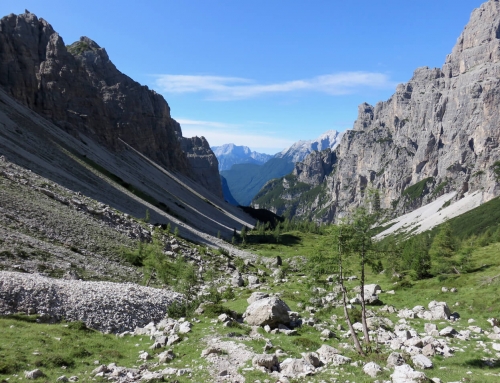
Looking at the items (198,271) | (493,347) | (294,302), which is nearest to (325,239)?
(493,347)

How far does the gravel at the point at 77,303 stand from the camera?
2959 centimetres

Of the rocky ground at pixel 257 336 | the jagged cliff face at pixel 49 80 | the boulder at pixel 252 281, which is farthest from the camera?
the jagged cliff face at pixel 49 80

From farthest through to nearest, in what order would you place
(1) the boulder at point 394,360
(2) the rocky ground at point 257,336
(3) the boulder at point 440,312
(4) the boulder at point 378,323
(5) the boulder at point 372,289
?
(5) the boulder at point 372,289, (3) the boulder at point 440,312, (4) the boulder at point 378,323, (1) the boulder at point 394,360, (2) the rocky ground at point 257,336

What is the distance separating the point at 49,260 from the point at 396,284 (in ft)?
162

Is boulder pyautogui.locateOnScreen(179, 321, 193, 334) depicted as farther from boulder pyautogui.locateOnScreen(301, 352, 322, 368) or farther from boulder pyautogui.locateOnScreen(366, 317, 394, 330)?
boulder pyautogui.locateOnScreen(366, 317, 394, 330)

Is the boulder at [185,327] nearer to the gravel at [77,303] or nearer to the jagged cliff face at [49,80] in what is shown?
the gravel at [77,303]

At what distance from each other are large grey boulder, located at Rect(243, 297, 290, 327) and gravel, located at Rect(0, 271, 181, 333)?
31.4ft

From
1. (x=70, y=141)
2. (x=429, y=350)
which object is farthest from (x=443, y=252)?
(x=70, y=141)

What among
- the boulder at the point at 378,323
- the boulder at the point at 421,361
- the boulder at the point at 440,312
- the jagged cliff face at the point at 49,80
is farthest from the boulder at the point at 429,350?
the jagged cliff face at the point at 49,80

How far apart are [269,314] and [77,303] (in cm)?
1722

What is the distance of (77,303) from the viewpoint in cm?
3142

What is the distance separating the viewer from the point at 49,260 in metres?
41.2

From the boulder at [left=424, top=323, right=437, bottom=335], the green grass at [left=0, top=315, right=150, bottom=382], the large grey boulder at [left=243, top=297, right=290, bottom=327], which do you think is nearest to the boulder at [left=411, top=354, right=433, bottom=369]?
the boulder at [left=424, top=323, right=437, bottom=335]

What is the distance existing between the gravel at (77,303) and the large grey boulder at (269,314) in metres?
9.58
